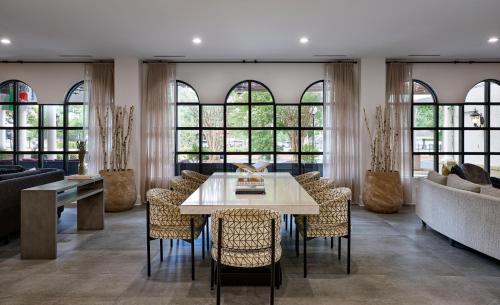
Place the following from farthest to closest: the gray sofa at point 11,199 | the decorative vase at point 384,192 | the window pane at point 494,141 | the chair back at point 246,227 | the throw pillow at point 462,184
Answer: the window pane at point 494,141 → the decorative vase at point 384,192 → the gray sofa at point 11,199 → the throw pillow at point 462,184 → the chair back at point 246,227

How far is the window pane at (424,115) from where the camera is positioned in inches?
287

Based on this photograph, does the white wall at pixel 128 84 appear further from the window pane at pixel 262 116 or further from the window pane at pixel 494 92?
the window pane at pixel 494 92

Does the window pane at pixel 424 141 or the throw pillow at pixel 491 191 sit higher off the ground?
the window pane at pixel 424 141

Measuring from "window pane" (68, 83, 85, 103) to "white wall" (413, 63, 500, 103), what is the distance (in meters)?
7.60

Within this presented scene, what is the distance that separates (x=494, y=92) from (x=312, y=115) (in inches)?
164

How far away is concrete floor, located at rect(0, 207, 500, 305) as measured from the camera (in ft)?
9.47

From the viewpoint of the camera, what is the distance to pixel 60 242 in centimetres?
451

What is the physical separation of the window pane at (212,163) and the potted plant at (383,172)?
10.4 feet

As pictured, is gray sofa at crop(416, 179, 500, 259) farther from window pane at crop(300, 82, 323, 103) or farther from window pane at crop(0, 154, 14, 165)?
window pane at crop(0, 154, 14, 165)

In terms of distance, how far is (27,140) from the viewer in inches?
294

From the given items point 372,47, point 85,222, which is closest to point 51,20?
point 85,222

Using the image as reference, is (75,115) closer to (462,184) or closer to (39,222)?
(39,222)

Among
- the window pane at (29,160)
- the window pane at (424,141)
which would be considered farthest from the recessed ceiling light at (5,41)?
the window pane at (424,141)

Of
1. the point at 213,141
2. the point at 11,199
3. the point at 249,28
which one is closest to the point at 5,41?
the point at 11,199
